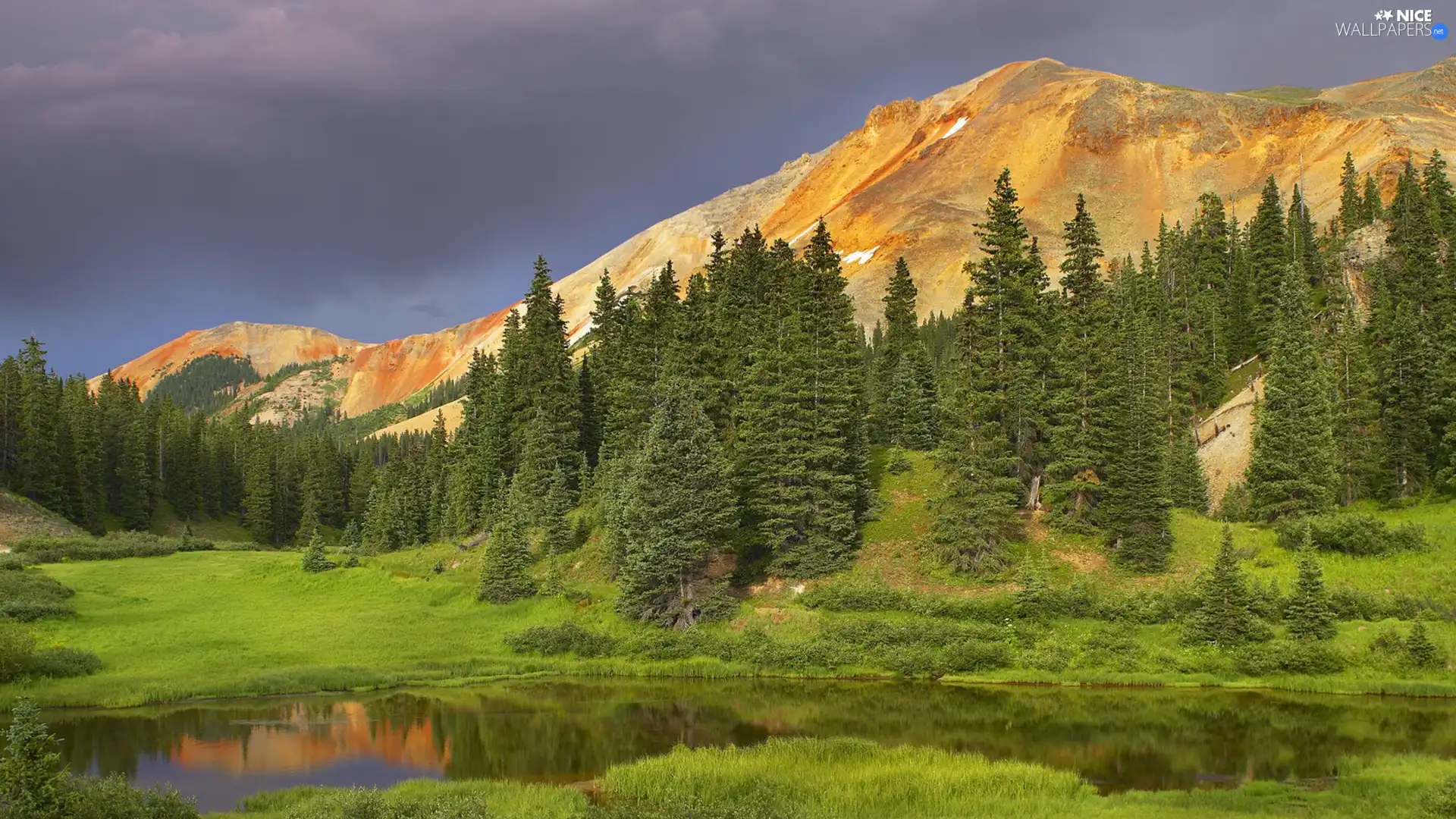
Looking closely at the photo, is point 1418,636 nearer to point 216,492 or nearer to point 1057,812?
point 1057,812

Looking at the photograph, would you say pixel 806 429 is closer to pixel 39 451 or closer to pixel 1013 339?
pixel 1013 339

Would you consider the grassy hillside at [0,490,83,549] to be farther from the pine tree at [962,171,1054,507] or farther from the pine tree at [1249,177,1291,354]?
the pine tree at [1249,177,1291,354]

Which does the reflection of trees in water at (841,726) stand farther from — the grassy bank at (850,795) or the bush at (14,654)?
the bush at (14,654)

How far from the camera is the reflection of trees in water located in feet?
99.3

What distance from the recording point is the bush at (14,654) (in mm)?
39000

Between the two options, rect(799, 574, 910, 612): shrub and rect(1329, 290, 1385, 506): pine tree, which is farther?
rect(1329, 290, 1385, 506): pine tree

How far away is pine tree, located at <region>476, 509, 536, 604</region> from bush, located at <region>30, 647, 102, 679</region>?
20.5m

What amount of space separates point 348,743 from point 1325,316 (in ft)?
300

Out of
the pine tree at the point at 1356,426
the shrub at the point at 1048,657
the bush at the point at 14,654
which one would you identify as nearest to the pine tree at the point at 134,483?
the bush at the point at 14,654

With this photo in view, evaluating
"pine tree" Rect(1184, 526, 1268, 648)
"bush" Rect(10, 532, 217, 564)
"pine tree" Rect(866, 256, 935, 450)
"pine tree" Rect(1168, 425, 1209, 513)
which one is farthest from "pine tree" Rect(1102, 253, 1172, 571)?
"bush" Rect(10, 532, 217, 564)

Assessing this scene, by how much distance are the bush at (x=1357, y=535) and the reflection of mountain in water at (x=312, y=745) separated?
4812cm

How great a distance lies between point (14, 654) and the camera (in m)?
39.4

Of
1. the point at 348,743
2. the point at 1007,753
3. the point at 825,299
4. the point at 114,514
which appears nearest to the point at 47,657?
the point at 348,743

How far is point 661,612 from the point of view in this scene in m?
52.4
